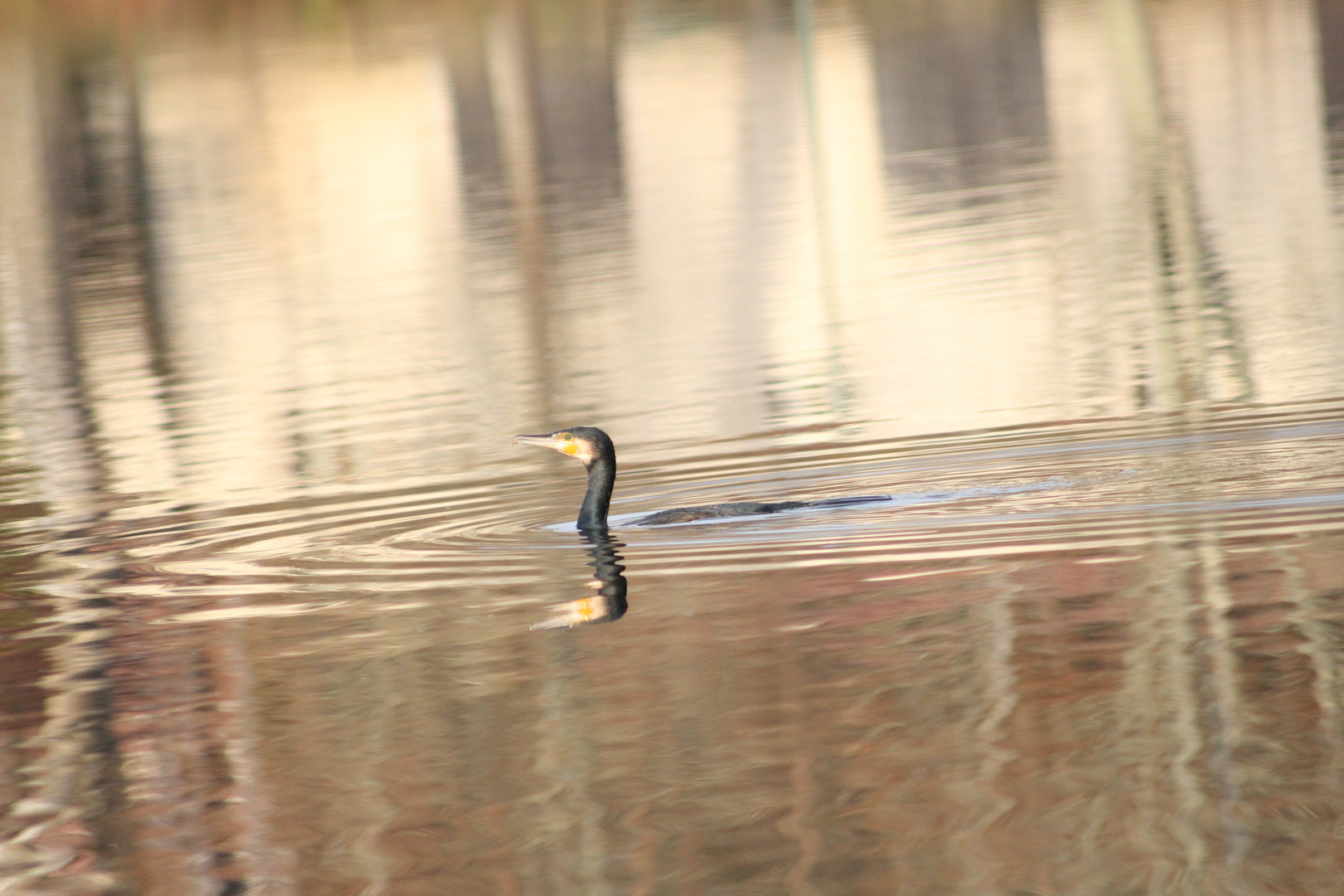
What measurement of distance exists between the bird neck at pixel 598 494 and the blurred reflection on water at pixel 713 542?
372 mm

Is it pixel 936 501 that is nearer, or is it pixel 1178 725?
pixel 1178 725

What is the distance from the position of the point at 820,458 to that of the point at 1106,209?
15.1 meters

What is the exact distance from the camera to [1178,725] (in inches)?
305

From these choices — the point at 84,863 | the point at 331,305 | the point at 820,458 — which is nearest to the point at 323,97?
the point at 331,305

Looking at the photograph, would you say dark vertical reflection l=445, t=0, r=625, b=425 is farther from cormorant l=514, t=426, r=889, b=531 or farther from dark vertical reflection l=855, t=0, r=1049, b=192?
dark vertical reflection l=855, t=0, r=1049, b=192

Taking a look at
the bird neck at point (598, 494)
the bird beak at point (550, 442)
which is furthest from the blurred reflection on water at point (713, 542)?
the bird beak at point (550, 442)

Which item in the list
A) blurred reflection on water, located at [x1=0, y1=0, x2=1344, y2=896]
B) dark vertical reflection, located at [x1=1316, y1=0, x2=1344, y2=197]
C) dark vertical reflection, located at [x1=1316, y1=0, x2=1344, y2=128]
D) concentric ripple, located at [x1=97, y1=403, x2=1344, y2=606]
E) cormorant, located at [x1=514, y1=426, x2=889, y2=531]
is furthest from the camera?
dark vertical reflection, located at [x1=1316, y1=0, x2=1344, y2=128]

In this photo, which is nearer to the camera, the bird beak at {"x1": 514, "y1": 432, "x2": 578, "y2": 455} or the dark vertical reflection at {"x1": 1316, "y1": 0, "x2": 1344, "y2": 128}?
the bird beak at {"x1": 514, "y1": 432, "x2": 578, "y2": 455}

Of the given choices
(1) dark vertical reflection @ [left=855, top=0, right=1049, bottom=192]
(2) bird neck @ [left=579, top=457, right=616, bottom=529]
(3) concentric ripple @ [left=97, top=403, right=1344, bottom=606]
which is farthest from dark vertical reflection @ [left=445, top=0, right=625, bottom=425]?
(1) dark vertical reflection @ [left=855, top=0, right=1049, bottom=192]

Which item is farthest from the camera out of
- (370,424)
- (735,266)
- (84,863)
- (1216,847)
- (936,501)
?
(735,266)

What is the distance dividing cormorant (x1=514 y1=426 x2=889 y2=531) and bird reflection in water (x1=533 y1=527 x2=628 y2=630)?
468mm

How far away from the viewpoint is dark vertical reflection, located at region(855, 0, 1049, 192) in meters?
36.8

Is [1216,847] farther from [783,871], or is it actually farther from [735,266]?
[735,266]

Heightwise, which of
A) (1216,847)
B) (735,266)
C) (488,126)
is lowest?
(1216,847)
